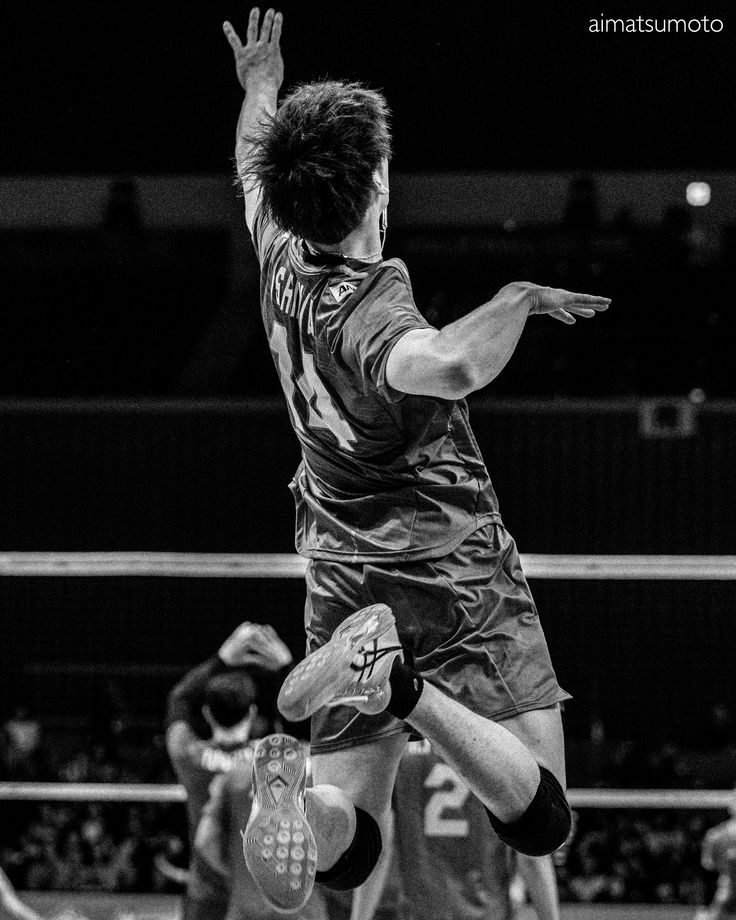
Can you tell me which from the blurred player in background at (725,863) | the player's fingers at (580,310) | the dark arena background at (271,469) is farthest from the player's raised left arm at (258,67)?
the dark arena background at (271,469)

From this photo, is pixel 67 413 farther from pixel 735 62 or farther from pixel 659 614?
pixel 735 62

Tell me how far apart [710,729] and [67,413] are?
12.9ft

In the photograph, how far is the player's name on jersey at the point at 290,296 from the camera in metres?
2.13

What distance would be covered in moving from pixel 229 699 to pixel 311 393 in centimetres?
153

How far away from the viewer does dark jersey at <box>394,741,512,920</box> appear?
3.41 metres

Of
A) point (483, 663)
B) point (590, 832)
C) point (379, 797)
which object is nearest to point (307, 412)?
point (483, 663)

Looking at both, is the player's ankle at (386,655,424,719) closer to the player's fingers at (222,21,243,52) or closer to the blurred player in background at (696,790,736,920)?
the player's fingers at (222,21,243,52)

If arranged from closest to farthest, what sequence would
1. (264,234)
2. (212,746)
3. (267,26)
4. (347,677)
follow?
(347,677), (264,234), (267,26), (212,746)

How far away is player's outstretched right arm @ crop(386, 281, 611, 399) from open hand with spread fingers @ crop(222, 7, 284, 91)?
1.23 meters

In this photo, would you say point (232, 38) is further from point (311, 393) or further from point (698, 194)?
point (698, 194)

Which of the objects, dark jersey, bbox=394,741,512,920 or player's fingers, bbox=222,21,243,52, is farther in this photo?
dark jersey, bbox=394,741,512,920

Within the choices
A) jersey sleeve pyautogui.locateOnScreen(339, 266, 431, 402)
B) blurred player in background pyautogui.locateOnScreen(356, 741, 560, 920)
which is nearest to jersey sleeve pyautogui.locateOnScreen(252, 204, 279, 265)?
jersey sleeve pyautogui.locateOnScreen(339, 266, 431, 402)

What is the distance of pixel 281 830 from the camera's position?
2.13 m

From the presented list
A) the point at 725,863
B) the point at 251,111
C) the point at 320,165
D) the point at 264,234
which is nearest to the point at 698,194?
the point at 725,863
